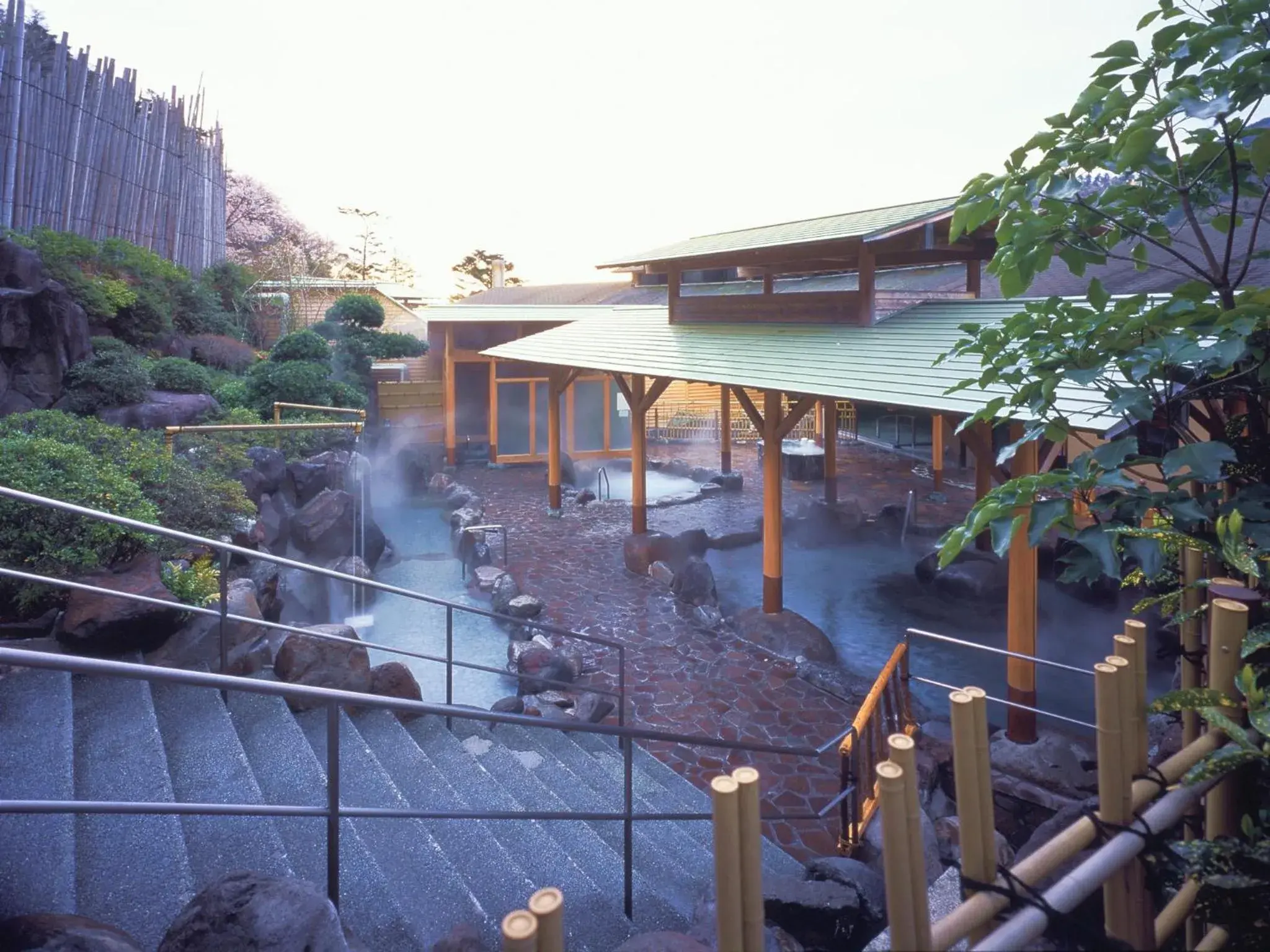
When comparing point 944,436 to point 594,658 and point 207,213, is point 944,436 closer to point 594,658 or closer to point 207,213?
point 594,658

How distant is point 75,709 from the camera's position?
379 centimetres

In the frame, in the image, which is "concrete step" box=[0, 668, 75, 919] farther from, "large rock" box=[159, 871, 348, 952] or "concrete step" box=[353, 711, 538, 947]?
"concrete step" box=[353, 711, 538, 947]

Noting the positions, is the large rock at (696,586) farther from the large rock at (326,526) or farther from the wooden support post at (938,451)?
the wooden support post at (938,451)

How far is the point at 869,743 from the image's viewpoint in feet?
17.8

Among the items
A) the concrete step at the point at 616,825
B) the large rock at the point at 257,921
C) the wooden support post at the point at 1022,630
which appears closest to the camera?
the large rock at the point at 257,921

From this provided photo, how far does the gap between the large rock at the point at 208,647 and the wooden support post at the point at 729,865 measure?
4.01 m

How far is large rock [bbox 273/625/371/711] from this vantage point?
516 cm

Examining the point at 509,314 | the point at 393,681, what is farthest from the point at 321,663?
the point at 509,314

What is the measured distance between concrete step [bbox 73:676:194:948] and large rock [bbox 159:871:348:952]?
1.47 feet

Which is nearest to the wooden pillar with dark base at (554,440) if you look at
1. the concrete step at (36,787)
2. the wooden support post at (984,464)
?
the wooden support post at (984,464)

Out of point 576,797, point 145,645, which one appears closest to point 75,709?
point 145,645

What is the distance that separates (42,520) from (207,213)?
15.3 meters

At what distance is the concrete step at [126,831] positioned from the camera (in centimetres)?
264

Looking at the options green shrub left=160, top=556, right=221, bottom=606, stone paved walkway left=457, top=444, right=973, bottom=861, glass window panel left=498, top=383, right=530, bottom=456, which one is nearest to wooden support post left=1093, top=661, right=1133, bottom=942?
stone paved walkway left=457, top=444, right=973, bottom=861
